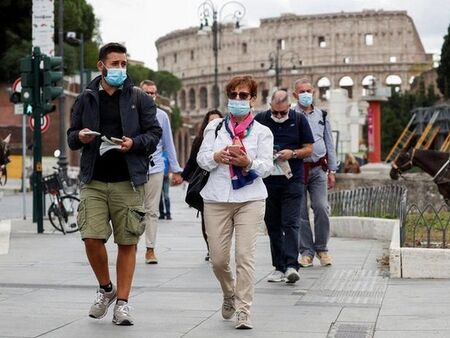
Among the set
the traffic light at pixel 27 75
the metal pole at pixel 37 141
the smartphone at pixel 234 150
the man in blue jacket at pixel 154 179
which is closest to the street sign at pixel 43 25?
the metal pole at pixel 37 141

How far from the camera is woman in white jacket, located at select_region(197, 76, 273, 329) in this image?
26.0ft

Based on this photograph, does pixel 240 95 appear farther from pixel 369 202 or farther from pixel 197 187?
pixel 369 202

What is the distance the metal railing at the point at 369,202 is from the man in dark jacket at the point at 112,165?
927cm

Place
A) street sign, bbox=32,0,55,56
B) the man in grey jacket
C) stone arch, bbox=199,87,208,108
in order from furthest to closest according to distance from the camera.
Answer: stone arch, bbox=199,87,208,108 → street sign, bbox=32,0,55,56 → the man in grey jacket

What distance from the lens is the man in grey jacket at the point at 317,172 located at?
11.8 metres

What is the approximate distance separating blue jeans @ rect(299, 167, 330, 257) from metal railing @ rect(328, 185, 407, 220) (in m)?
4.80

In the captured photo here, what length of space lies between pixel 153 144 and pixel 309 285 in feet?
9.58

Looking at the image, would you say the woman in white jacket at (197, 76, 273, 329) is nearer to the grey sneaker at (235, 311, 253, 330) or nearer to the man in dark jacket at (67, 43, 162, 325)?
the grey sneaker at (235, 311, 253, 330)

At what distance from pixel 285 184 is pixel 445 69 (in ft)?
199

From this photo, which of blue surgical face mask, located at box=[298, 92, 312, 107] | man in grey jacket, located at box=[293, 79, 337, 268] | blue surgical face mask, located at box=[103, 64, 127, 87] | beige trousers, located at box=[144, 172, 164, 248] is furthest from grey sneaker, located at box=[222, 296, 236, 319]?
beige trousers, located at box=[144, 172, 164, 248]

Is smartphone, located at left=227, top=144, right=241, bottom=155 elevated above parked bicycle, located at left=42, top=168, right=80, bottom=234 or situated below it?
above

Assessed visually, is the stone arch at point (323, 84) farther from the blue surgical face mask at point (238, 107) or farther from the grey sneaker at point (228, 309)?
Answer: the grey sneaker at point (228, 309)

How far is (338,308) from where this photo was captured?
344 inches

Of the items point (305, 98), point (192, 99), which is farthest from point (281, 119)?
Result: point (192, 99)
